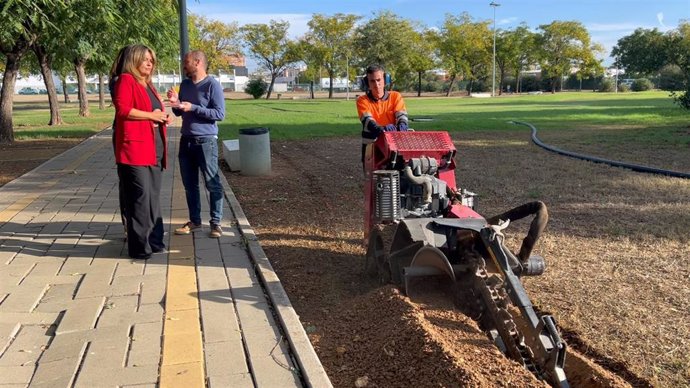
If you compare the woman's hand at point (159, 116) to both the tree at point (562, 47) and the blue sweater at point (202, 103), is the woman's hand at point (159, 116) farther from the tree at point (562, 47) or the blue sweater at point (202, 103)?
the tree at point (562, 47)

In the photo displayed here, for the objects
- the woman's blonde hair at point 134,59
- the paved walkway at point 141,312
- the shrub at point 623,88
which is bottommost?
the paved walkway at point 141,312

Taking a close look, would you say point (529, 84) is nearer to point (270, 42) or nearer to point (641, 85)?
point (641, 85)

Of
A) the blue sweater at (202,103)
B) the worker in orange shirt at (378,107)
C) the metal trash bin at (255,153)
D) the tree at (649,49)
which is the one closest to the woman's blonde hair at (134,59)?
the blue sweater at (202,103)

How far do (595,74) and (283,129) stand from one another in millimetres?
78829

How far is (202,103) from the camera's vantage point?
586 centimetres

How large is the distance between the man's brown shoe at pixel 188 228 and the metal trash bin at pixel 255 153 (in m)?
4.20

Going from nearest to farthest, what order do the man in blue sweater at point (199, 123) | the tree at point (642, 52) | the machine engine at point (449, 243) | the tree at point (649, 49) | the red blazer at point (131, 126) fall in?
the machine engine at point (449, 243) → the red blazer at point (131, 126) → the man in blue sweater at point (199, 123) → the tree at point (649, 49) → the tree at point (642, 52)

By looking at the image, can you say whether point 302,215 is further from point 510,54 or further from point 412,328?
point 510,54

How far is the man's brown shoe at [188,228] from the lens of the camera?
6.31 metres

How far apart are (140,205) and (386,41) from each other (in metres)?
72.9

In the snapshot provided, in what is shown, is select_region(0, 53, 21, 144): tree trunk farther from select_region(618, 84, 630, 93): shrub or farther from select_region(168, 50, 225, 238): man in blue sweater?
select_region(618, 84, 630, 93): shrub

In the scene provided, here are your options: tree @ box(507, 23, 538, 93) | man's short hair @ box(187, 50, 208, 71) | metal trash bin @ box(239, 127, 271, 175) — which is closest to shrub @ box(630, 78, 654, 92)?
tree @ box(507, 23, 538, 93)

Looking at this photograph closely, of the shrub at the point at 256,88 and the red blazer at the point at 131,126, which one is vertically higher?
the shrub at the point at 256,88

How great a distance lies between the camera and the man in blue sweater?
5.81 metres
